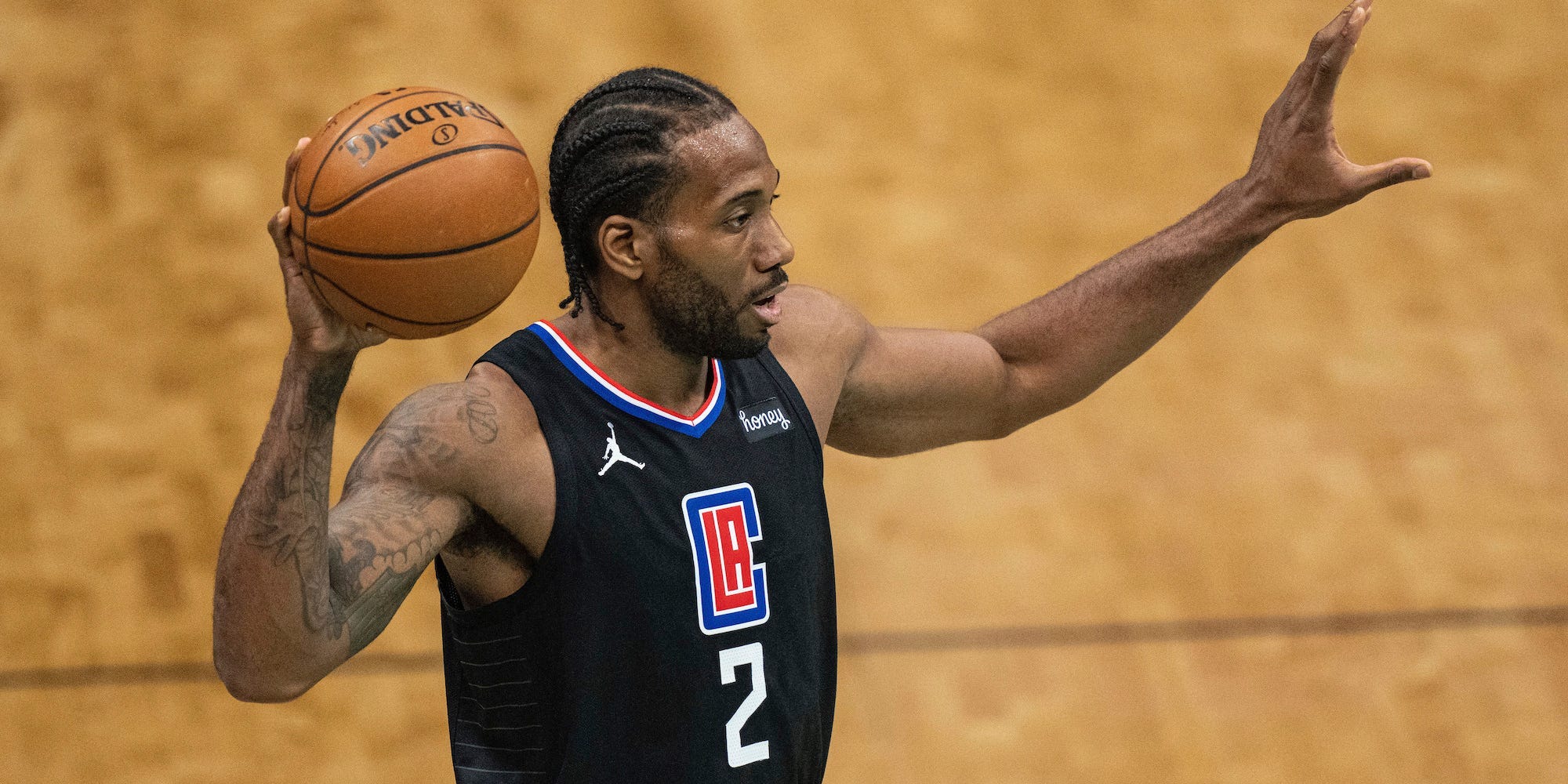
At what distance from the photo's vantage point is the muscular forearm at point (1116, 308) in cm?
232

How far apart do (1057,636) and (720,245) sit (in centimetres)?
201

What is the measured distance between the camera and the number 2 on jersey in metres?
1.97

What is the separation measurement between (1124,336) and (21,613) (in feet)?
8.54

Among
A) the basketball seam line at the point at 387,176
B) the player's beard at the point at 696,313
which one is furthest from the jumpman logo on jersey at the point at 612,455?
the basketball seam line at the point at 387,176

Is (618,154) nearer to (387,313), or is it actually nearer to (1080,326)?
(387,313)

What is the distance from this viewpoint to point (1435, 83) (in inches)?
161

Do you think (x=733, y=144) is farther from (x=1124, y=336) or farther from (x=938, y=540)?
(x=938, y=540)

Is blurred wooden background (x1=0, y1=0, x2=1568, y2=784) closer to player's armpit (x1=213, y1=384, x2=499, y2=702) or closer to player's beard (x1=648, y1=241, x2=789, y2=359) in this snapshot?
player's beard (x1=648, y1=241, x2=789, y2=359)

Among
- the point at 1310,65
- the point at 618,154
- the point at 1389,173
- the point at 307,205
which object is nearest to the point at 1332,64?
the point at 1310,65

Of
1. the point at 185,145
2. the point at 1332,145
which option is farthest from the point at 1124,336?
the point at 185,145

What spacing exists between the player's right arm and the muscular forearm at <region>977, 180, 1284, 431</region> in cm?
112

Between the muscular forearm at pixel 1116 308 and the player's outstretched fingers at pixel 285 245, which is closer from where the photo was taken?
the player's outstretched fingers at pixel 285 245

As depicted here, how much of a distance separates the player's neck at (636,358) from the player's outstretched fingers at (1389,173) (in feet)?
3.24

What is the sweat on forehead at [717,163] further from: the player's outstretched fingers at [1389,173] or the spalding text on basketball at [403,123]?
the player's outstretched fingers at [1389,173]
